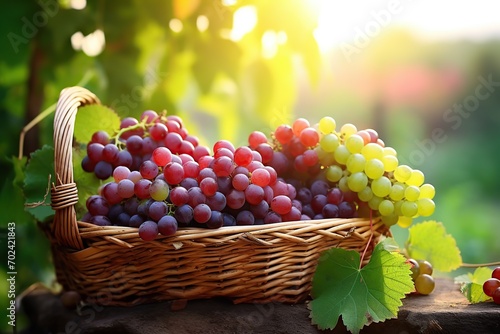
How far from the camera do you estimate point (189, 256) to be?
876mm

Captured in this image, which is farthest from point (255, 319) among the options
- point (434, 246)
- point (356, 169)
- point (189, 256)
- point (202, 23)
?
point (202, 23)

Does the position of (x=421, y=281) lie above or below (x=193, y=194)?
below

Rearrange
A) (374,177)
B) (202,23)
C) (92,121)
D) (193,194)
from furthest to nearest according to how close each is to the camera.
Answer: (202,23), (92,121), (374,177), (193,194)

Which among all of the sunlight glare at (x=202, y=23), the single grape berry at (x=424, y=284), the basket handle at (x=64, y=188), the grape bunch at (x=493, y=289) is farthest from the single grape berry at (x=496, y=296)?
the sunlight glare at (x=202, y=23)

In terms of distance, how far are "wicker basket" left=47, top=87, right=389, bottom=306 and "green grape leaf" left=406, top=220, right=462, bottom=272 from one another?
A: 0.25m

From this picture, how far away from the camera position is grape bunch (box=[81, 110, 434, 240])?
2.88 ft

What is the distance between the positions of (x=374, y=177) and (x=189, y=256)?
389mm

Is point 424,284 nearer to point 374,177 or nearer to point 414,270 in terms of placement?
point 414,270

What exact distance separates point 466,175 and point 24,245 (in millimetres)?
2587

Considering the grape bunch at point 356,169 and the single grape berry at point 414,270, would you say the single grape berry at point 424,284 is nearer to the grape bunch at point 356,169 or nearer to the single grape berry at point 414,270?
the single grape berry at point 414,270

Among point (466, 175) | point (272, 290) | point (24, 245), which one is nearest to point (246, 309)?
point (272, 290)

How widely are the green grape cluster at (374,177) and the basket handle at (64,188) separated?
484 mm

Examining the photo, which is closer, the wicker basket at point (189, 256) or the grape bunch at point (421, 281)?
the wicker basket at point (189, 256)

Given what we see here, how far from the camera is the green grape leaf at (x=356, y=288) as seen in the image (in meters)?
0.85
